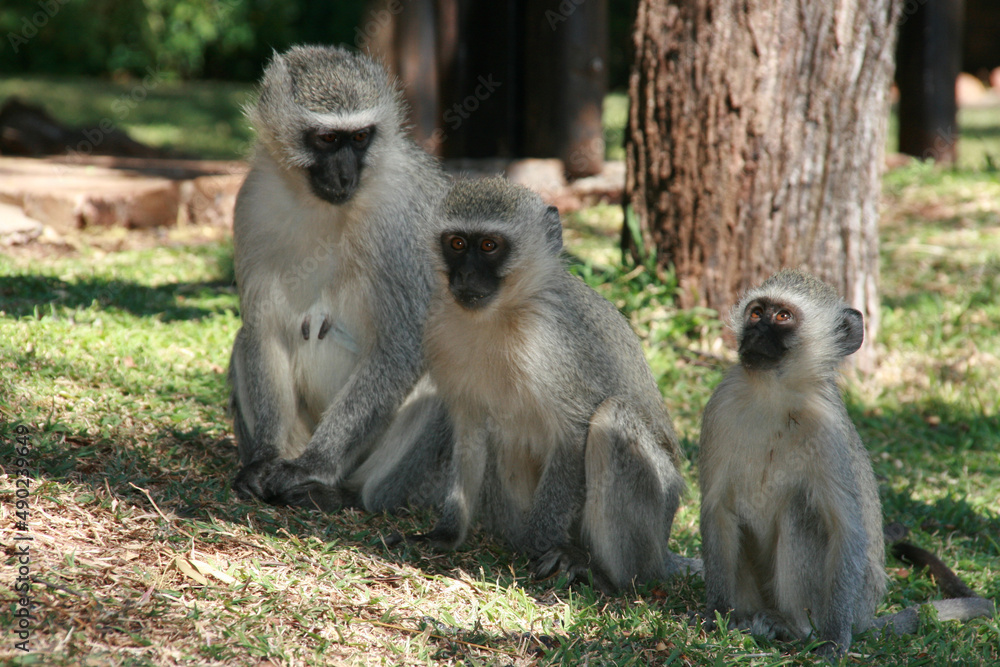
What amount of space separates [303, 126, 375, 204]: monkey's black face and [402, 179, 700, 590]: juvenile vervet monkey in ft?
1.74

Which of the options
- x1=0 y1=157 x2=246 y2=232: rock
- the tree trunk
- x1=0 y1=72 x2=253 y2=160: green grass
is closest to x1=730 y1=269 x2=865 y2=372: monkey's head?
the tree trunk

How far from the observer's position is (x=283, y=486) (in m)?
4.09

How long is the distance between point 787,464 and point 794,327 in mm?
491

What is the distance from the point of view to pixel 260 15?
67.1 ft

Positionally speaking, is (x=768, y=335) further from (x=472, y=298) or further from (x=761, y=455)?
(x=472, y=298)

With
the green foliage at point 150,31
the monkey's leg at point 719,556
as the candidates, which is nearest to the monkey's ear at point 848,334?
the monkey's leg at point 719,556

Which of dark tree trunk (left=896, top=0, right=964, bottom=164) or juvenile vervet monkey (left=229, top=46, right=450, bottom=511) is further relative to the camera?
dark tree trunk (left=896, top=0, right=964, bottom=164)

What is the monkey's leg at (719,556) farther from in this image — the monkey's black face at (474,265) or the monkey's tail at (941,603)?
Result: the monkey's black face at (474,265)

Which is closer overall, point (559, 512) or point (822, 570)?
point (822, 570)

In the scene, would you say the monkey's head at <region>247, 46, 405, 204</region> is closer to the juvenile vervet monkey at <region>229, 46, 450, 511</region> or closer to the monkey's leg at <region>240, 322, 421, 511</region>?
the juvenile vervet monkey at <region>229, 46, 450, 511</region>

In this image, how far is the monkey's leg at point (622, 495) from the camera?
371 centimetres

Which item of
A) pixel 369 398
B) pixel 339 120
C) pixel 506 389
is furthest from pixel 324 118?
pixel 506 389

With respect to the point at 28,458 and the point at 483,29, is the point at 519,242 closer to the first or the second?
the point at 28,458

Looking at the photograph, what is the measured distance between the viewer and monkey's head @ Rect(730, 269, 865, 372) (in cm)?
352
